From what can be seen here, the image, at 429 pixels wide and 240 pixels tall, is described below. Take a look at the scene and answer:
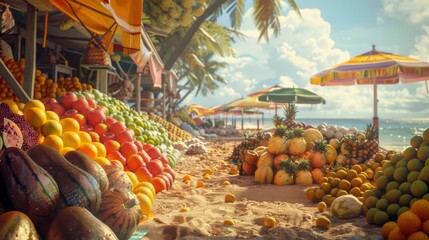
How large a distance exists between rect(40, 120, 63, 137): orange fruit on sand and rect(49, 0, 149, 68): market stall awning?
50.6 inches

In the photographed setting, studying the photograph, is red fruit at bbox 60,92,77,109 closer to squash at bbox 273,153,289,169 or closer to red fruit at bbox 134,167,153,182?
red fruit at bbox 134,167,153,182

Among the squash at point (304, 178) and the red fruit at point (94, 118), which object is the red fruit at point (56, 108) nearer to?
the red fruit at point (94, 118)

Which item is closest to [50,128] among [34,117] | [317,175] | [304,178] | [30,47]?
[34,117]

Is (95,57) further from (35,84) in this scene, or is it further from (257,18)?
(257,18)

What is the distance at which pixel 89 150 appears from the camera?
14.0ft

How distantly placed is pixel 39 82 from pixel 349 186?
19.0ft

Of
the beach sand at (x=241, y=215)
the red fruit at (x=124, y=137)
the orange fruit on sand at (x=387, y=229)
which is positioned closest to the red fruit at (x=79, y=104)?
the red fruit at (x=124, y=137)

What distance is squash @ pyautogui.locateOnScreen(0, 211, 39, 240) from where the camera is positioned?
164 cm

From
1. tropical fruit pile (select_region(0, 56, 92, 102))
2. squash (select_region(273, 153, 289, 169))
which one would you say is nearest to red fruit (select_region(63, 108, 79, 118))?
tropical fruit pile (select_region(0, 56, 92, 102))

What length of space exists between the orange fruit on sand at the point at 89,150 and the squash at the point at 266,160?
3044mm

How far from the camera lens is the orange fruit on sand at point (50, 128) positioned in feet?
13.6

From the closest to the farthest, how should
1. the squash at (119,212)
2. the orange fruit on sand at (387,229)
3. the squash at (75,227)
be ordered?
the squash at (75,227), the squash at (119,212), the orange fruit on sand at (387,229)

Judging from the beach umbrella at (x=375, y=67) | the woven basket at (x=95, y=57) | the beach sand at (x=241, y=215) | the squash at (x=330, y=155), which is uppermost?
the beach umbrella at (x=375, y=67)

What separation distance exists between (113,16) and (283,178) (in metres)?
3.46
